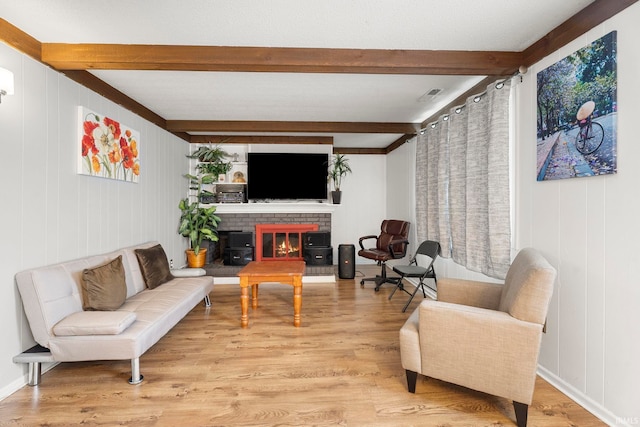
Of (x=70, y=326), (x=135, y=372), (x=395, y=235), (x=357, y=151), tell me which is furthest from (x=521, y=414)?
(x=357, y=151)

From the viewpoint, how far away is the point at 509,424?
1.89 meters

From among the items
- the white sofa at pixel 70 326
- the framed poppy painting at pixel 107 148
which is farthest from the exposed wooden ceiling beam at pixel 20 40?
the white sofa at pixel 70 326

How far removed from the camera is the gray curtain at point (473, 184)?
2.75 meters

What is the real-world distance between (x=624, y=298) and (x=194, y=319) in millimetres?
3702

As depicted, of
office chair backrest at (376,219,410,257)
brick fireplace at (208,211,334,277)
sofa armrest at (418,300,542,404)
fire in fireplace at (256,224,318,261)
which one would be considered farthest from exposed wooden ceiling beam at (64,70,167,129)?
office chair backrest at (376,219,410,257)

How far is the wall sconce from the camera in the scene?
1993mm

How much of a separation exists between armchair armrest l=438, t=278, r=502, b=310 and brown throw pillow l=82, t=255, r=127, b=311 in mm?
2720

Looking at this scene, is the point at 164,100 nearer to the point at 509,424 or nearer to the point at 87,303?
the point at 87,303

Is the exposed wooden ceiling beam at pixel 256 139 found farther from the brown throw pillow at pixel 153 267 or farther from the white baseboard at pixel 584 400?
the white baseboard at pixel 584 400

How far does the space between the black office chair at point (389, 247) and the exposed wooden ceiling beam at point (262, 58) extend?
280 cm

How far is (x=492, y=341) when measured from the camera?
6.17 feet

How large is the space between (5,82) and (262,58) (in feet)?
5.44

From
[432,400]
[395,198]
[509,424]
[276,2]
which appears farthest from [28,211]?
[395,198]

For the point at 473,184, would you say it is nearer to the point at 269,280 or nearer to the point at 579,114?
the point at 579,114
